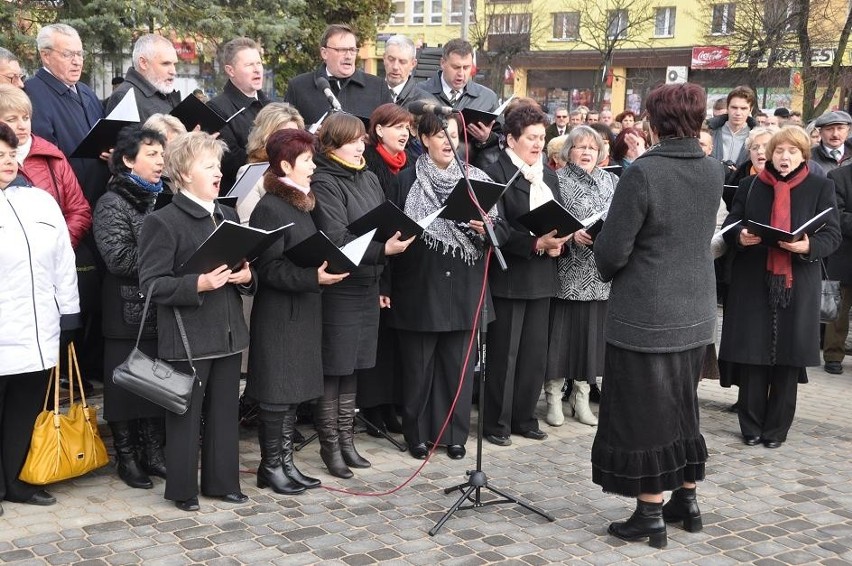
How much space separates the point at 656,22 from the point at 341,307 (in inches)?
1769

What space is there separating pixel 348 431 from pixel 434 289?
1.06 meters

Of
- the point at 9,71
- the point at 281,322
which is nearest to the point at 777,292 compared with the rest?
the point at 281,322

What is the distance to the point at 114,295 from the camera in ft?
→ 18.8

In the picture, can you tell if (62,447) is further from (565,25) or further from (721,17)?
(565,25)

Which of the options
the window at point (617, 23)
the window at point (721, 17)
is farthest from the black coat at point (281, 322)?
the window at point (617, 23)

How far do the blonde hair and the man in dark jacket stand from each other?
699 cm

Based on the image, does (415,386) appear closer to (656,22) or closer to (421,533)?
(421,533)

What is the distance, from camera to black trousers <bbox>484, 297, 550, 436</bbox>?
6961 mm

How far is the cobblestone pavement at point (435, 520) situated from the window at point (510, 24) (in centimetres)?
3913

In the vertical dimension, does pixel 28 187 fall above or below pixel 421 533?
above

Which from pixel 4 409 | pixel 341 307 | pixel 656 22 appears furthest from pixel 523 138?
pixel 656 22

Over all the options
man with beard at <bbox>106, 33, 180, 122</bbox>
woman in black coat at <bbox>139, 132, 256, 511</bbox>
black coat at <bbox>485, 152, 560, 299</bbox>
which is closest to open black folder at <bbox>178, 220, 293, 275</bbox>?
woman in black coat at <bbox>139, 132, 256, 511</bbox>

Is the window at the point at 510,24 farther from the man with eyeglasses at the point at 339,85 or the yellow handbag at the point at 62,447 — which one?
the yellow handbag at the point at 62,447

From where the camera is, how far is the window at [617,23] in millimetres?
41656
